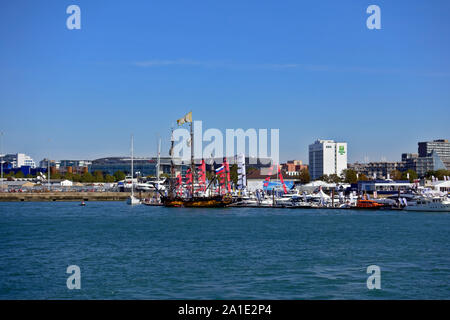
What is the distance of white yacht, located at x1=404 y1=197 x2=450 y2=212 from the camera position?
61375 millimetres

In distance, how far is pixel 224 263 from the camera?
21.9 m

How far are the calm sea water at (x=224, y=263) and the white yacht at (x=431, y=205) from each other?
2677 centimetres

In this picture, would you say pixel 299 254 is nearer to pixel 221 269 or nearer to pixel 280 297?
pixel 221 269

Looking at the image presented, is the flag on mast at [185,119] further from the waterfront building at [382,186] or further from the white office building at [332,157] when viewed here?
the white office building at [332,157]

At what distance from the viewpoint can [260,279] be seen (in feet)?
60.1

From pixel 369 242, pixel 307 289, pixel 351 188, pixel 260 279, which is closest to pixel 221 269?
pixel 260 279

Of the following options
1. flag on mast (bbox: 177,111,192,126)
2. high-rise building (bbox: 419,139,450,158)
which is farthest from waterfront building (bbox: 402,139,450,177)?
flag on mast (bbox: 177,111,192,126)

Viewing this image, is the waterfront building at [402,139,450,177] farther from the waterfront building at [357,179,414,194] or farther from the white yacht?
the white yacht

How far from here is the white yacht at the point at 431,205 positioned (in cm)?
6138

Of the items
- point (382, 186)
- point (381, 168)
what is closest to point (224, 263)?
point (382, 186)

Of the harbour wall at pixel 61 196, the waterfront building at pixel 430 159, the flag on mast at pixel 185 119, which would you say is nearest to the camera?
the flag on mast at pixel 185 119

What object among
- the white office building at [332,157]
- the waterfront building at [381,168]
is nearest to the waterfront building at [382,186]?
the white office building at [332,157]

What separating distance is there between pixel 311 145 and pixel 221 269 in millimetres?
168786

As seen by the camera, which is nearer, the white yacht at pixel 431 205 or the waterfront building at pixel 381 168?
the white yacht at pixel 431 205
